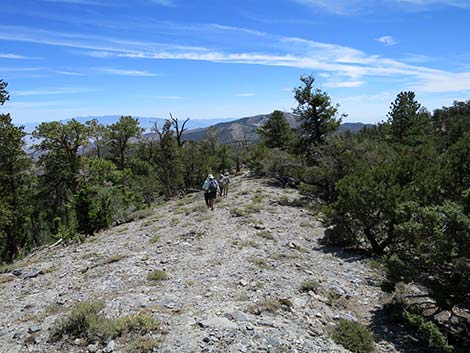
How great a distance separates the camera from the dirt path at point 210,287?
742 cm

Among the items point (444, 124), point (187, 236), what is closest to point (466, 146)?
point (187, 236)

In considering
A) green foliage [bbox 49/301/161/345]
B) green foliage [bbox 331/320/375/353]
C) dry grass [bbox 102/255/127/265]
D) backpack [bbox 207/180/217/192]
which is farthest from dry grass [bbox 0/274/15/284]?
green foliage [bbox 331/320/375/353]

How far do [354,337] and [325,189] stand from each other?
742 inches

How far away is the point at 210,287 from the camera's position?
9.88 meters

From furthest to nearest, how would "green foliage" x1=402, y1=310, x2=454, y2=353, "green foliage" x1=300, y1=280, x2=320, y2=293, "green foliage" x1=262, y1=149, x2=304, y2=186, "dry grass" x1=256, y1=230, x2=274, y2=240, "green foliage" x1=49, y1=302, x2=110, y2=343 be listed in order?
"green foliage" x1=262, y1=149, x2=304, y2=186 < "dry grass" x1=256, y1=230, x2=274, y2=240 < "green foliage" x1=300, y1=280, x2=320, y2=293 < "green foliage" x1=402, y1=310, x2=454, y2=353 < "green foliage" x1=49, y1=302, x2=110, y2=343

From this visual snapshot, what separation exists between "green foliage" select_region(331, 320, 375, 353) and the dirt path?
219 mm

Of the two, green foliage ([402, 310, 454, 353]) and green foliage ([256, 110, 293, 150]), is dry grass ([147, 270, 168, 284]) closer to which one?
green foliage ([402, 310, 454, 353])

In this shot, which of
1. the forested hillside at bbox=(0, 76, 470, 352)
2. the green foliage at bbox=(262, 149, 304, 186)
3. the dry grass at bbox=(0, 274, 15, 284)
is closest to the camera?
the forested hillside at bbox=(0, 76, 470, 352)

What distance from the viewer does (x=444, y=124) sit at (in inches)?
3140

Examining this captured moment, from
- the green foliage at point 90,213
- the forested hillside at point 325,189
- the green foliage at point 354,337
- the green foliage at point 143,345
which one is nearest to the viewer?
the green foliage at point 143,345

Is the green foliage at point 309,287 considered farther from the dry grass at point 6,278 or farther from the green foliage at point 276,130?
the green foliage at point 276,130

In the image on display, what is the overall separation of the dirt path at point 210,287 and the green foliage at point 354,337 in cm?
22

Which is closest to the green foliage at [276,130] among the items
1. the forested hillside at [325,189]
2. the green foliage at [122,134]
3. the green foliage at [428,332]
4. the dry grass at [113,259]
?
the forested hillside at [325,189]

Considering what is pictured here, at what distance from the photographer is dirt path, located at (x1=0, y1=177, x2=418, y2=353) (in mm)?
7422
